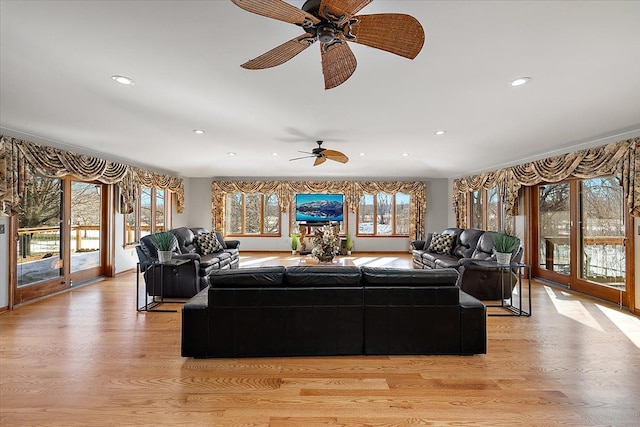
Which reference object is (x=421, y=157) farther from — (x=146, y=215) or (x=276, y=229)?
(x=146, y=215)

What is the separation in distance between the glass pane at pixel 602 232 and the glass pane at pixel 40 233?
8.15 metres

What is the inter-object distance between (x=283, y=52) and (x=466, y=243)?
205 inches

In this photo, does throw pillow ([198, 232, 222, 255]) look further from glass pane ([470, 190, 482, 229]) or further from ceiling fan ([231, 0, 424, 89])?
glass pane ([470, 190, 482, 229])

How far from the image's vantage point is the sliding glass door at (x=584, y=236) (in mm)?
4383

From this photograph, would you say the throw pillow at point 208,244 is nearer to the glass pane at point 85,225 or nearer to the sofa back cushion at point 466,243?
the glass pane at point 85,225

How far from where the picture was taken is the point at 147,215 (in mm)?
7359

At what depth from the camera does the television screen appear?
9234mm

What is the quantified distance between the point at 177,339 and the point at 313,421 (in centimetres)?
185

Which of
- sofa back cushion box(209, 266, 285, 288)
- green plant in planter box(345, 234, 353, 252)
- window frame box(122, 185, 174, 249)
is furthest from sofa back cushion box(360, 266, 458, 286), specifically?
green plant in planter box(345, 234, 353, 252)

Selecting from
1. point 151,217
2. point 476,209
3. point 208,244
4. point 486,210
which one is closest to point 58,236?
point 208,244

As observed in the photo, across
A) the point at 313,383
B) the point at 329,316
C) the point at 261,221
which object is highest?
the point at 261,221

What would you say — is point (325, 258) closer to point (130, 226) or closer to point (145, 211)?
point (130, 226)

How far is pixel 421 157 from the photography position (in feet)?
21.3

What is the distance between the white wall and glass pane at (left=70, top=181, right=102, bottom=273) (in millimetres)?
1218
